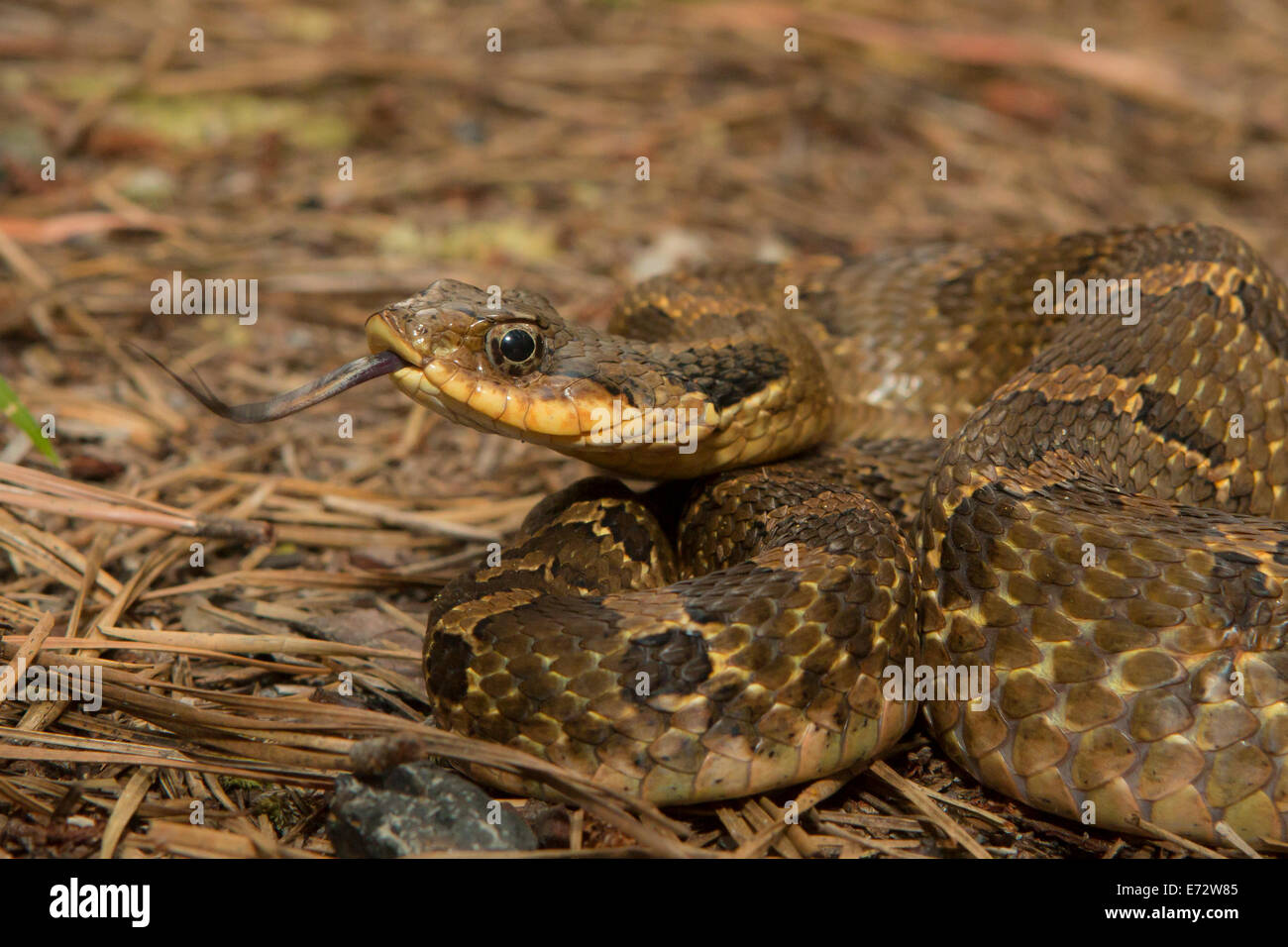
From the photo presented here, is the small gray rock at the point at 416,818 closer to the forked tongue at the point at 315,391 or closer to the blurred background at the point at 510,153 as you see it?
the forked tongue at the point at 315,391

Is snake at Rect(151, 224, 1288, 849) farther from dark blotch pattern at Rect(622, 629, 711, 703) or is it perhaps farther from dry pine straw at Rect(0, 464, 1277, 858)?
dry pine straw at Rect(0, 464, 1277, 858)

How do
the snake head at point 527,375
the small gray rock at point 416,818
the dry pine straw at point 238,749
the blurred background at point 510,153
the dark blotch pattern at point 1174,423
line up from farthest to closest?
the blurred background at point 510,153 < the dark blotch pattern at point 1174,423 < the snake head at point 527,375 < the dry pine straw at point 238,749 < the small gray rock at point 416,818

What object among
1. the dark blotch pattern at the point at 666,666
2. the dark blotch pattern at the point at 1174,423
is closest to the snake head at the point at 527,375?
the dark blotch pattern at the point at 666,666

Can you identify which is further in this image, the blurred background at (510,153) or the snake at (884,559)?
the blurred background at (510,153)

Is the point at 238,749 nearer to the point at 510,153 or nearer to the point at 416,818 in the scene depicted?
the point at 416,818

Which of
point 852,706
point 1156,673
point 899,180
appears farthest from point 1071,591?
point 899,180

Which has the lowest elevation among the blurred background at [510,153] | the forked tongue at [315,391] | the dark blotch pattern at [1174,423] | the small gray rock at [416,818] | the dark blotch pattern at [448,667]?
the small gray rock at [416,818]

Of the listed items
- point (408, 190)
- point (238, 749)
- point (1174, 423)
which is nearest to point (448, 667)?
point (238, 749)

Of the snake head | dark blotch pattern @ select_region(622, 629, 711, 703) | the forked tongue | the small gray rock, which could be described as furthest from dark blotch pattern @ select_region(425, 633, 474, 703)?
the forked tongue
